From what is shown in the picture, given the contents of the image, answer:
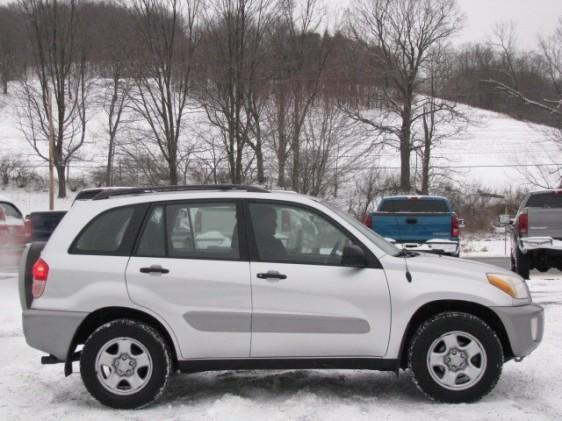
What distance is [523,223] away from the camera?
12.4m

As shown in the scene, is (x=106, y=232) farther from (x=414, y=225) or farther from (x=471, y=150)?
(x=471, y=150)

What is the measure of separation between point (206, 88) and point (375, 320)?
79.8 ft

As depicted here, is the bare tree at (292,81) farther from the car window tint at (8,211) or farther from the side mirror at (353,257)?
the side mirror at (353,257)

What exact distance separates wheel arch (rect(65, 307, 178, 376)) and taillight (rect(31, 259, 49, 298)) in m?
0.43

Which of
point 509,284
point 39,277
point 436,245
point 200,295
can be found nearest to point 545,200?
point 436,245

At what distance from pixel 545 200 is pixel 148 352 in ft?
33.3

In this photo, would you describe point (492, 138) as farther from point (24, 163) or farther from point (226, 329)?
point (226, 329)

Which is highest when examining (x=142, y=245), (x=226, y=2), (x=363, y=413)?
(x=226, y=2)

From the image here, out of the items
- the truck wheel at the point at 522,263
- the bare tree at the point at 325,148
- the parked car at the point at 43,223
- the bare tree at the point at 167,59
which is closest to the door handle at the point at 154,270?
the truck wheel at the point at 522,263

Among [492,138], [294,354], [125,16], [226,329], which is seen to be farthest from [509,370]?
[492,138]

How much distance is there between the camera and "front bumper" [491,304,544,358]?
504 cm

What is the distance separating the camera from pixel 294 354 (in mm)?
5039

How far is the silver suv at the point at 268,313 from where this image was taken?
4.99 m

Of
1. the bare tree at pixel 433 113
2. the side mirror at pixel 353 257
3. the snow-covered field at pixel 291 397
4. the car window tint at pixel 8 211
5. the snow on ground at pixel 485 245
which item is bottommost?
the snow-covered field at pixel 291 397
